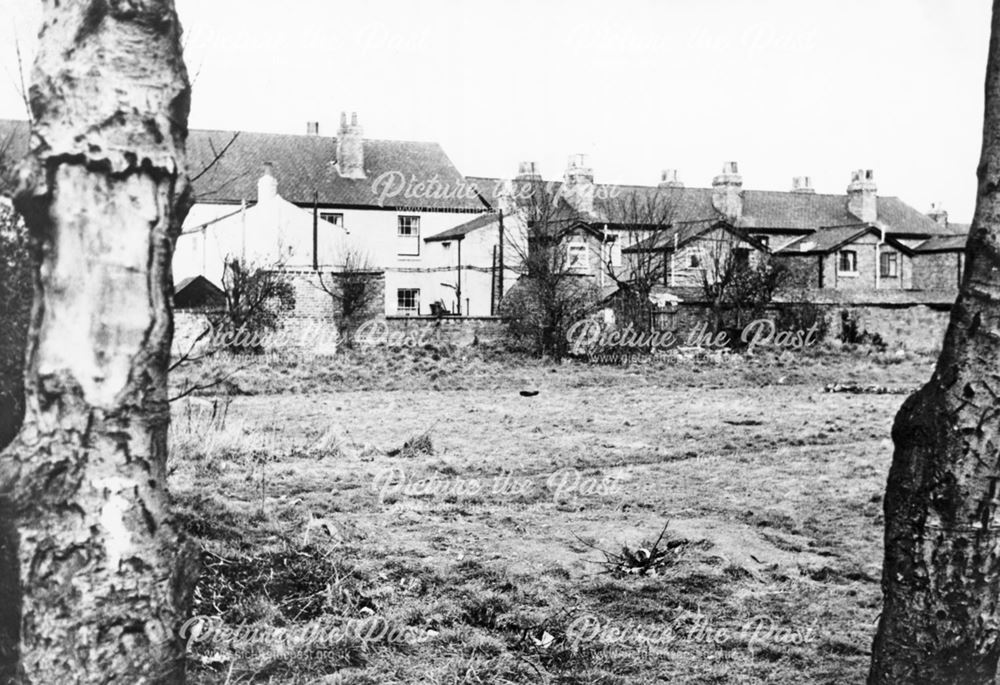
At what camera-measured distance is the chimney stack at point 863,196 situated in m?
54.7

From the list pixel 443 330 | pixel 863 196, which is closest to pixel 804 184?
pixel 863 196

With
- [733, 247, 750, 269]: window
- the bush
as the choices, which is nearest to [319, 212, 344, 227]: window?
[733, 247, 750, 269]: window

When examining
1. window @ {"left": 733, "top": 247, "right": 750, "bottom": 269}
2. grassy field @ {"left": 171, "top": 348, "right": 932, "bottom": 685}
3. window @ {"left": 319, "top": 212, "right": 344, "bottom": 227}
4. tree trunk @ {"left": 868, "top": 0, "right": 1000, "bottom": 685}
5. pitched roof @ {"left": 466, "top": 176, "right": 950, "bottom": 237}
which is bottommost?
grassy field @ {"left": 171, "top": 348, "right": 932, "bottom": 685}

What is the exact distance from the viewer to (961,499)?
13.1 ft

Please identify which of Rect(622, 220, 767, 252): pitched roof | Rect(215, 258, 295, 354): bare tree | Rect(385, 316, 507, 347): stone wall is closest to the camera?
Rect(215, 258, 295, 354): bare tree

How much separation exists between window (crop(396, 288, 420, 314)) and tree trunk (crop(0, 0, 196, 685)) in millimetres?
42199

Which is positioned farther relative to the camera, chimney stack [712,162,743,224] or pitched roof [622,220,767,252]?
chimney stack [712,162,743,224]

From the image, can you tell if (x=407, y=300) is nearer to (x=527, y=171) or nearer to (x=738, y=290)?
(x=527, y=171)

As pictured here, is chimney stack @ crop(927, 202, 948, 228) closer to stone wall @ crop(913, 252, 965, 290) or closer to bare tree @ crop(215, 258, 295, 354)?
stone wall @ crop(913, 252, 965, 290)

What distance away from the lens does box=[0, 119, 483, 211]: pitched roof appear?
44.9 m

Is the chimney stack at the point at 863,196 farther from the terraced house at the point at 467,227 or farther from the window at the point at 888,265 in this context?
the window at the point at 888,265

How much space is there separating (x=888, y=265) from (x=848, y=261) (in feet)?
8.88

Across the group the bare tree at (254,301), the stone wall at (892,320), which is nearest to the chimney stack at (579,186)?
the stone wall at (892,320)

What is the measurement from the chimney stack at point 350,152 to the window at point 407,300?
649 centimetres
